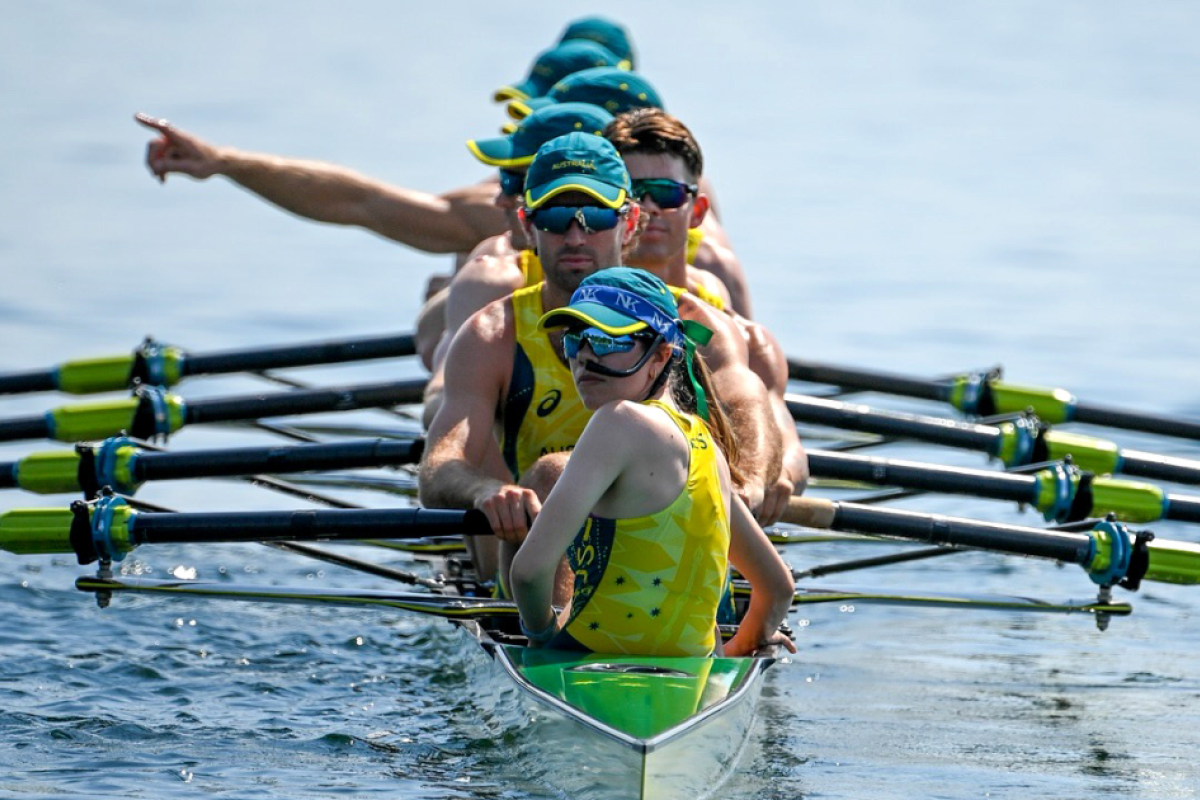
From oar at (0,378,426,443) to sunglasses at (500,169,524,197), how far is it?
3.66 ft

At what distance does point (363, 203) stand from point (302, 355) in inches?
27.4

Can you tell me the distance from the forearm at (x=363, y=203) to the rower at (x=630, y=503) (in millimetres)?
3766

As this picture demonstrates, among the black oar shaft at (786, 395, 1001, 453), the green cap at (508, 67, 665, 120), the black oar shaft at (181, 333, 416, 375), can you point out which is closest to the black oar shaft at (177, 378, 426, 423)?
the black oar shaft at (181, 333, 416, 375)

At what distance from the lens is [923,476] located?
7.06 m

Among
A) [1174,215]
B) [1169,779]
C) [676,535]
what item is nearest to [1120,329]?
[1174,215]

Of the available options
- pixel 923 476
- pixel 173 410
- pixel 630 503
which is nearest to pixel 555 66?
pixel 173 410

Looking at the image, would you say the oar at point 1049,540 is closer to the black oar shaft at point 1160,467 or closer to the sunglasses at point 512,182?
the black oar shaft at point 1160,467

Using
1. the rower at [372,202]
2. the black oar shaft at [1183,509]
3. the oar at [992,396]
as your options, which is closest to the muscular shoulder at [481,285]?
the rower at [372,202]

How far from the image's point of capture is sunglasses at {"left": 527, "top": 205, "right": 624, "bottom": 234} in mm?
5645

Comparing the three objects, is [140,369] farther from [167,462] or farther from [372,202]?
[167,462]

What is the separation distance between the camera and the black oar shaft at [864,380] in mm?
8562

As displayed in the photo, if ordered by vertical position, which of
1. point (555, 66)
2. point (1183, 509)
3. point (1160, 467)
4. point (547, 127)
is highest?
point (555, 66)

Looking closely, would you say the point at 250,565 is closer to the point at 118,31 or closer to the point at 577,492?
the point at 577,492

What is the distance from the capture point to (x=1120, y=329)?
14.2m
